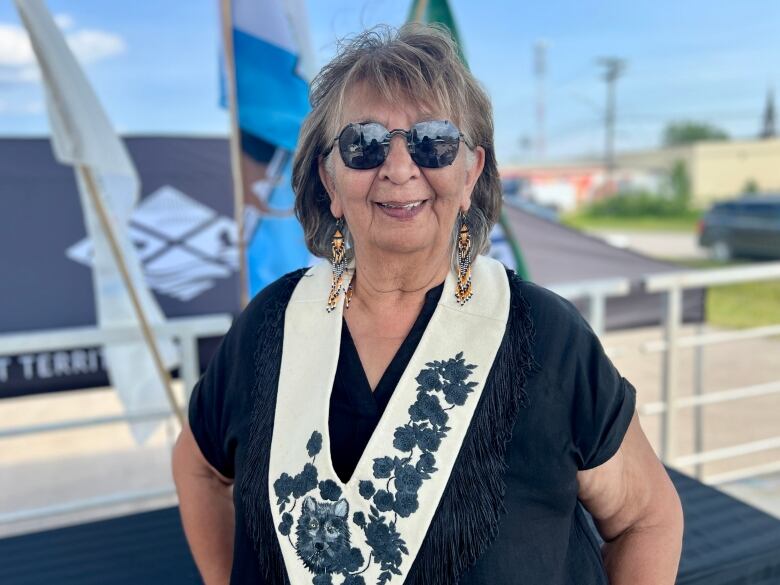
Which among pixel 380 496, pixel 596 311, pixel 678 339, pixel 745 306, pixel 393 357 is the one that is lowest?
pixel 745 306

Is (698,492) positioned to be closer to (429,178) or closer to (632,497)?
(632,497)

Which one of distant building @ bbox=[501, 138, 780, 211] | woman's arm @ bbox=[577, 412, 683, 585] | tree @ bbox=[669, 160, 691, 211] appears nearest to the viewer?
woman's arm @ bbox=[577, 412, 683, 585]

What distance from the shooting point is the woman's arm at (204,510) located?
1551 mm

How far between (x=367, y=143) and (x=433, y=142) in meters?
0.13

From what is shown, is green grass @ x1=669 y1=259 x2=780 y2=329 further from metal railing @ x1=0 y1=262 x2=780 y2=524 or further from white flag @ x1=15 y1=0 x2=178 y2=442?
white flag @ x1=15 y1=0 x2=178 y2=442

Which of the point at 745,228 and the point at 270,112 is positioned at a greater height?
the point at 270,112

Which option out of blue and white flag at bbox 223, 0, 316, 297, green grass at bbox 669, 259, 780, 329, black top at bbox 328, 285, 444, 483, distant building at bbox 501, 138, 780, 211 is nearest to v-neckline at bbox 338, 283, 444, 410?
black top at bbox 328, 285, 444, 483

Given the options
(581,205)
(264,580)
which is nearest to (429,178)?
(264,580)

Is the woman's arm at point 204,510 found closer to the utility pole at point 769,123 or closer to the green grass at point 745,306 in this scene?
the green grass at point 745,306

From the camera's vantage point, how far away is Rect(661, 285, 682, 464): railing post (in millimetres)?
3289

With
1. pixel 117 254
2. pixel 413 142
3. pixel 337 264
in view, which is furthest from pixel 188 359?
pixel 413 142

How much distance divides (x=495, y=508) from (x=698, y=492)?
151 centimetres

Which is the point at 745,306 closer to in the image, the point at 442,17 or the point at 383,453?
the point at 442,17

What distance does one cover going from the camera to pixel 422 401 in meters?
1.27
